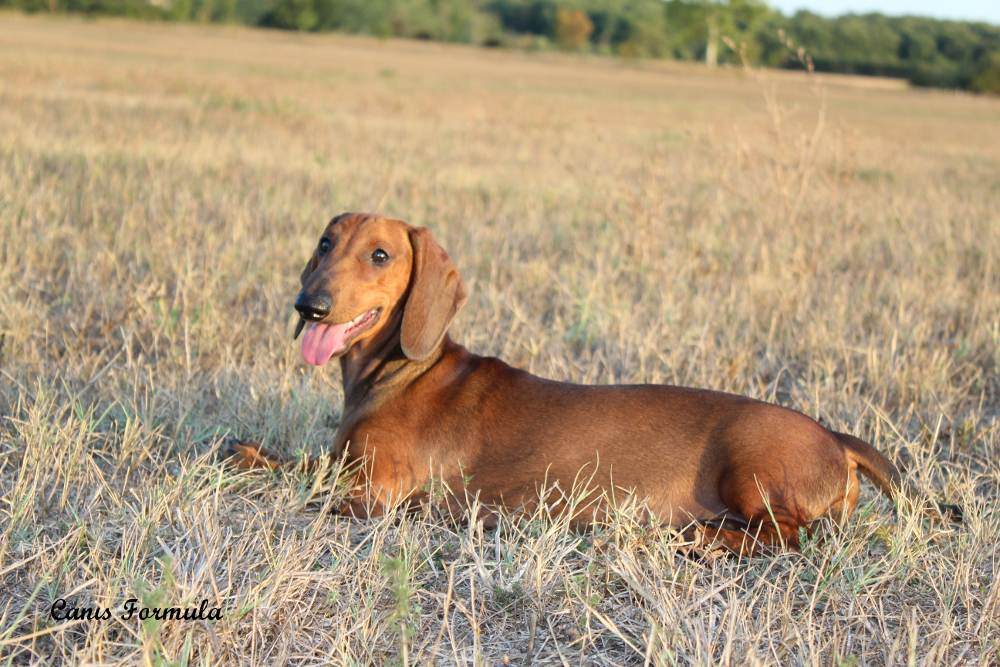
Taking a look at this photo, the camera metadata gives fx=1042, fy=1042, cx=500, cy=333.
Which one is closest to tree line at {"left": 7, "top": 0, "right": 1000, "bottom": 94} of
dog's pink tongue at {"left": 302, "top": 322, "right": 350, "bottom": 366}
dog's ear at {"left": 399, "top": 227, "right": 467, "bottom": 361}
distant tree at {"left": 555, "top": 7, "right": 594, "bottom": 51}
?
distant tree at {"left": 555, "top": 7, "right": 594, "bottom": 51}

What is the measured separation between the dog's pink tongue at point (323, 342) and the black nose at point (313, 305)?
137mm

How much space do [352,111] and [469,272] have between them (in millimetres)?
13163

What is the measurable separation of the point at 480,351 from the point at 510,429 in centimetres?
197

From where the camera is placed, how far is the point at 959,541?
11.7 feet

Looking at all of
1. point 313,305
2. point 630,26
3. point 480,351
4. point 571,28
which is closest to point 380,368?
point 313,305

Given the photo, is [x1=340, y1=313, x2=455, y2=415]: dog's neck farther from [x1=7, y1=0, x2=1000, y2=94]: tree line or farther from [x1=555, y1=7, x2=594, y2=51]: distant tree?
[x1=555, y1=7, x2=594, y2=51]: distant tree

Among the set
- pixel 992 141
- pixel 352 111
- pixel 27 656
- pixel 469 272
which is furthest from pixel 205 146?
pixel 992 141

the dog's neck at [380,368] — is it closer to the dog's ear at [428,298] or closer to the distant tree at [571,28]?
the dog's ear at [428,298]

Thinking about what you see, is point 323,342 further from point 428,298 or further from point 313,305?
point 428,298

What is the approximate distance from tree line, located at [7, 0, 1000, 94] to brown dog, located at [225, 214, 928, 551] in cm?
5248

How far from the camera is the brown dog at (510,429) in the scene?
356 cm

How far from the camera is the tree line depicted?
204 feet

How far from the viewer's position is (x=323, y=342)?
12.5 feet

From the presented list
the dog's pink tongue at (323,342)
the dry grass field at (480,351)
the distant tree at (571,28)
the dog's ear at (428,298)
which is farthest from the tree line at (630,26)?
the dog's pink tongue at (323,342)
